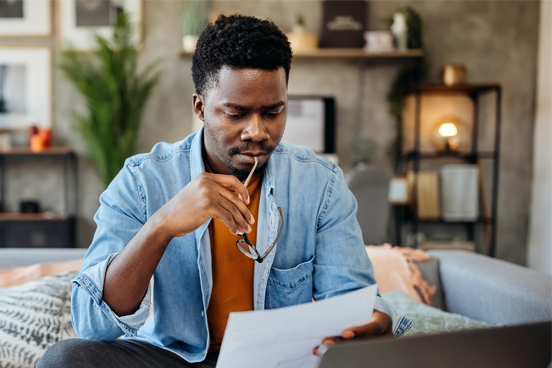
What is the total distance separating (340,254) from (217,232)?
294 mm

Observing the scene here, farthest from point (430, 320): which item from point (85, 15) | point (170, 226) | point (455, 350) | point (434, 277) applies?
point (85, 15)

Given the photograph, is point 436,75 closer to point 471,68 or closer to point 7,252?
point 471,68

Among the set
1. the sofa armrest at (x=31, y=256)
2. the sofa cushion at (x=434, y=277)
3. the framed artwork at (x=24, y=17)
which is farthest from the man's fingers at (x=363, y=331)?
the framed artwork at (x=24, y=17)

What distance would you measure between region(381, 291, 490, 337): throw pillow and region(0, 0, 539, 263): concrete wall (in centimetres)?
257

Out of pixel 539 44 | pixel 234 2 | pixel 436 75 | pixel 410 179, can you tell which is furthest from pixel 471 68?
pixel 234 2

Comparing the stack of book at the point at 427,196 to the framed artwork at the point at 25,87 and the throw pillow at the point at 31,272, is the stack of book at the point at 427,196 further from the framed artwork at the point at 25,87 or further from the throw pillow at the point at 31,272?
the framed artwork at the point at 25,87

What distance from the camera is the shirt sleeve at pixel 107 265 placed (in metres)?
0.85

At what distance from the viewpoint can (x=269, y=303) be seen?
1.06m

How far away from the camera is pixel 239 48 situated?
0.92m

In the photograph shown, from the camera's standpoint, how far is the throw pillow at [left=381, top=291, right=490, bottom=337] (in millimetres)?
1231

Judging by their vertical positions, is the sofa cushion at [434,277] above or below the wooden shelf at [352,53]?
below

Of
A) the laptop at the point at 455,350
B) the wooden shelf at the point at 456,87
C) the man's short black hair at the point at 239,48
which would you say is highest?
the wooden shelf at the point at 456,87

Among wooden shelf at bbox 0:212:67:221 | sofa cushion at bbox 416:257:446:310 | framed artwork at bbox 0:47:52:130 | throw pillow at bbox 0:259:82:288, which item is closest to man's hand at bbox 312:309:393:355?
sofa cushion at bbox 416:257:446:310

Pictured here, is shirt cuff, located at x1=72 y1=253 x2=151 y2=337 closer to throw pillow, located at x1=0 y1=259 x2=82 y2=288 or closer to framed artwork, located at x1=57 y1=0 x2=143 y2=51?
throw pillow, located at x1=0 y1=259 x2=82 y2=288
